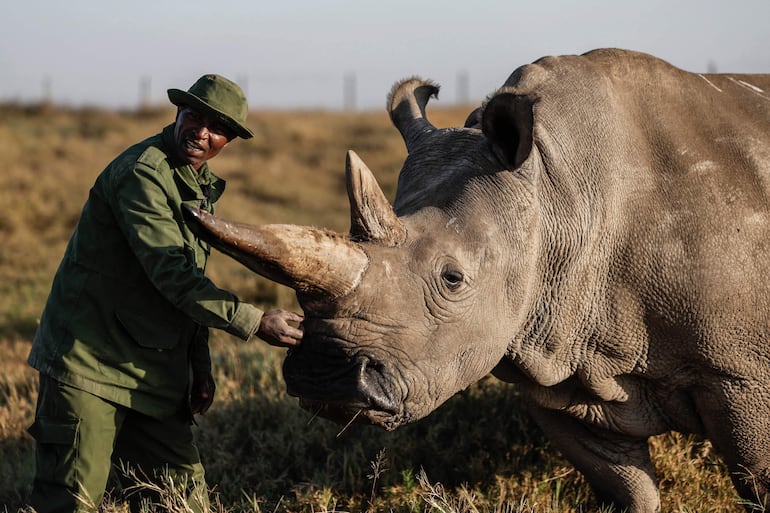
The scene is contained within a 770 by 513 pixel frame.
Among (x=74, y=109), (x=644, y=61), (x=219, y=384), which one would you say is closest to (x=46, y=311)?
(x=219, y=384)

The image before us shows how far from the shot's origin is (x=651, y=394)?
454cm

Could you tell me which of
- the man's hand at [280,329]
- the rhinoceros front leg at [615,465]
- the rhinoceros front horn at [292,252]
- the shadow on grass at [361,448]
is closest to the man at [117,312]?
the man's hand at [280,329]

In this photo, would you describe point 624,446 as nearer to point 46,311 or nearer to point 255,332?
point 255,332

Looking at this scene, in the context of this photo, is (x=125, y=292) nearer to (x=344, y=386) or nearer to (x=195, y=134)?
(x=195, y=134)

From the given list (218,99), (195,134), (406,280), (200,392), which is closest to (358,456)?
(200,392)

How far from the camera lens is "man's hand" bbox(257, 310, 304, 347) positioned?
3826 mm

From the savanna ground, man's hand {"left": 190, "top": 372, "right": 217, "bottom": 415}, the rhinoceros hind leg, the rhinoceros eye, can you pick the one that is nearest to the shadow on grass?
the savanna ground

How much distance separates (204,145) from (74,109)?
20831 millimetres

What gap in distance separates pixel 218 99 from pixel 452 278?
1245 millimetres

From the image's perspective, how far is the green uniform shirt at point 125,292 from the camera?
4133 mm

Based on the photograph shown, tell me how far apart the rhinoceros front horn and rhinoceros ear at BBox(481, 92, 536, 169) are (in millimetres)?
804

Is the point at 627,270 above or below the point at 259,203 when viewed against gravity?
above

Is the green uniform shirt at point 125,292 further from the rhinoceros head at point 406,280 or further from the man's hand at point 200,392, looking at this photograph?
the rhinoceros head at point 406,280

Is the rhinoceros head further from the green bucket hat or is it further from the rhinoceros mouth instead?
the green bucket hat
